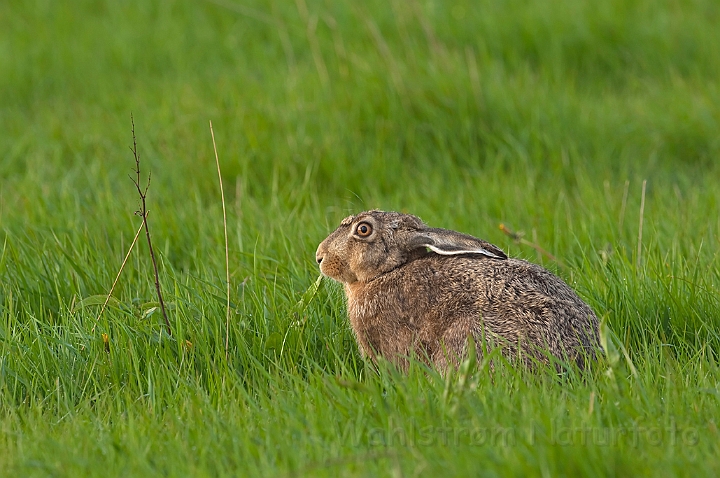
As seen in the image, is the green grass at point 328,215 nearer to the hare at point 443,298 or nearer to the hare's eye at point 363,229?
the hare at point 443,298

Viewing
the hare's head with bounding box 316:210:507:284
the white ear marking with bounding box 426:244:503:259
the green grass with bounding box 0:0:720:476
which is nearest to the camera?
the green grass with bounding box 0:0:720:476

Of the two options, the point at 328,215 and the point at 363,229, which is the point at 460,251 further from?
the point at 328,215

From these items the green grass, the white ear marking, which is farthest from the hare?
the green grass

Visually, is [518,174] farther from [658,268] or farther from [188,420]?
[188,420]

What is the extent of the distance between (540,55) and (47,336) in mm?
5890

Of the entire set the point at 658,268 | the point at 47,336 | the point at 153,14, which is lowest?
the point at 658,268

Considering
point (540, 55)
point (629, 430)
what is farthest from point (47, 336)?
point (540, 55)

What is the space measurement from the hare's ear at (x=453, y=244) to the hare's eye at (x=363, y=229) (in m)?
0.27

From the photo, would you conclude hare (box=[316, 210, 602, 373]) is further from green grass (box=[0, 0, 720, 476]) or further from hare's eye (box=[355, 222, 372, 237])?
green grass (box=[0, 0, 720, 476])

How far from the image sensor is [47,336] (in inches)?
167

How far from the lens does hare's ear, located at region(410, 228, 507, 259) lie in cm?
422

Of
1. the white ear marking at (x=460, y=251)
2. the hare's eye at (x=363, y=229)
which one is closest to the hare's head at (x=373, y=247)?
the hare's eye at (x=363, y=229)

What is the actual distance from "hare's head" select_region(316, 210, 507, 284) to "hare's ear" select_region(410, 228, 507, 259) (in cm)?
3

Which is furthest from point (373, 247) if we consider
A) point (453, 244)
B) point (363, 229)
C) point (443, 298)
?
point (443, 298)
